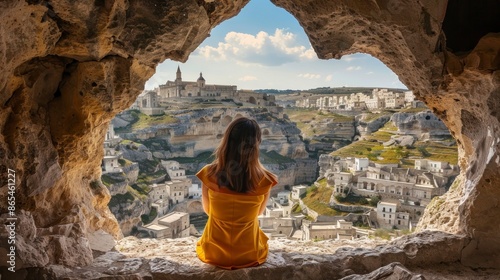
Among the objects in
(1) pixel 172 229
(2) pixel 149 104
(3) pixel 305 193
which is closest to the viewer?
(1) pixel 172 229

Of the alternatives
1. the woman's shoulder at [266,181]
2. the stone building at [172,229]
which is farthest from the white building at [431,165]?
the woman's shoulder at [266,181]

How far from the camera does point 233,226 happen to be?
2938 millimetres

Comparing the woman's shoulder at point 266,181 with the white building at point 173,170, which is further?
A: the white building at point 173,170

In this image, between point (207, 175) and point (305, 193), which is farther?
point (305, 193)

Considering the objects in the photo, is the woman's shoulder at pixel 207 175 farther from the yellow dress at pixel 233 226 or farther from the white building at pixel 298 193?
the white building at pixel 298 193

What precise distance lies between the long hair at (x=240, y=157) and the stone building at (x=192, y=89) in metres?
45.8

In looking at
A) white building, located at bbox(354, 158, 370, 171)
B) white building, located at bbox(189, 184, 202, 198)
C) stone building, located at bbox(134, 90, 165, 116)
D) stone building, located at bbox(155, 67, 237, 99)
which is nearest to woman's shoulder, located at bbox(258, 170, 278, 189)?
white building, located at bbox(354, 158, 370, 171)

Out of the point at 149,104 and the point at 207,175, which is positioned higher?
the point at 149,104

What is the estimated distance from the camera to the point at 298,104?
4544 cm

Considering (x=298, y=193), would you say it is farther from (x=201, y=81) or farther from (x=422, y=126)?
(x=201, y=81)

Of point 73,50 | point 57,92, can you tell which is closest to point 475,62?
point 73,50

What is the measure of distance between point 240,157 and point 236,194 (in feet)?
1.00

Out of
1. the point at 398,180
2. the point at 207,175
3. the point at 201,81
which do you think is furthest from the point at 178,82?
the point at 207,175

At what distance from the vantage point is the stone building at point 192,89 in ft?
160
